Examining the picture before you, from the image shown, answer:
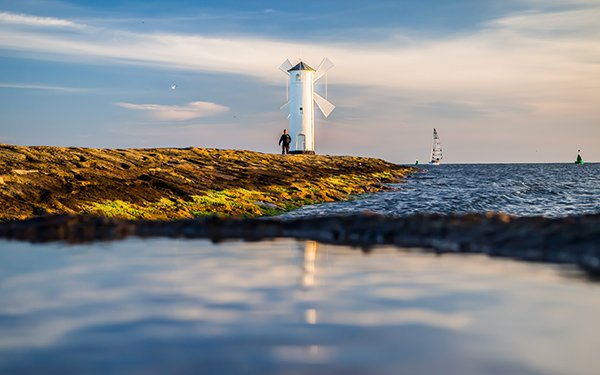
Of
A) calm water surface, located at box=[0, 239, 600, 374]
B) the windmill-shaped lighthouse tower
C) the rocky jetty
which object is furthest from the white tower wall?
calm water surface, located at box=[0, 239, 600, 374]

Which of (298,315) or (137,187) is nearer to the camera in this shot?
(298,315)

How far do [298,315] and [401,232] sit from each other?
328 centimetres

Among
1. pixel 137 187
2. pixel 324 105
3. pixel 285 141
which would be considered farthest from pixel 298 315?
pixel 324 105

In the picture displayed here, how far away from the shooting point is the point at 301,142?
57219 mm

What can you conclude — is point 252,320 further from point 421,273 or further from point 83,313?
point 421,273

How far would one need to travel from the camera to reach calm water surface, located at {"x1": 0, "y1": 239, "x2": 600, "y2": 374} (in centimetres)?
279

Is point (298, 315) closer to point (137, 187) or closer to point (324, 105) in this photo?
point (137, 187)

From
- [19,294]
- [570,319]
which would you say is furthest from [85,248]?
[570,319]

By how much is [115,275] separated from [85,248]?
1663 millimetres

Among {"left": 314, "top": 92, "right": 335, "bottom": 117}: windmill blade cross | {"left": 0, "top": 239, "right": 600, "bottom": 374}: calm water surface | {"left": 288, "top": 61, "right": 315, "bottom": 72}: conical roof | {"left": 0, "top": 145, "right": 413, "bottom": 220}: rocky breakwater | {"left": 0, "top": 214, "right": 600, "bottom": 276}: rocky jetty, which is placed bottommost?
{"left": 0, "top": 239, "right": 600, "bottom": 374}: calm water surface

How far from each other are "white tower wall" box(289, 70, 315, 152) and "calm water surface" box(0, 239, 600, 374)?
5141 cm

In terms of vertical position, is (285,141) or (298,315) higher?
(285,141)

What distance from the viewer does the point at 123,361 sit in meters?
2.79

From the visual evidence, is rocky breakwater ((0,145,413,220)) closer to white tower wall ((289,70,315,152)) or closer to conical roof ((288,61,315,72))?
white tower wall ((289,70,315,152))
